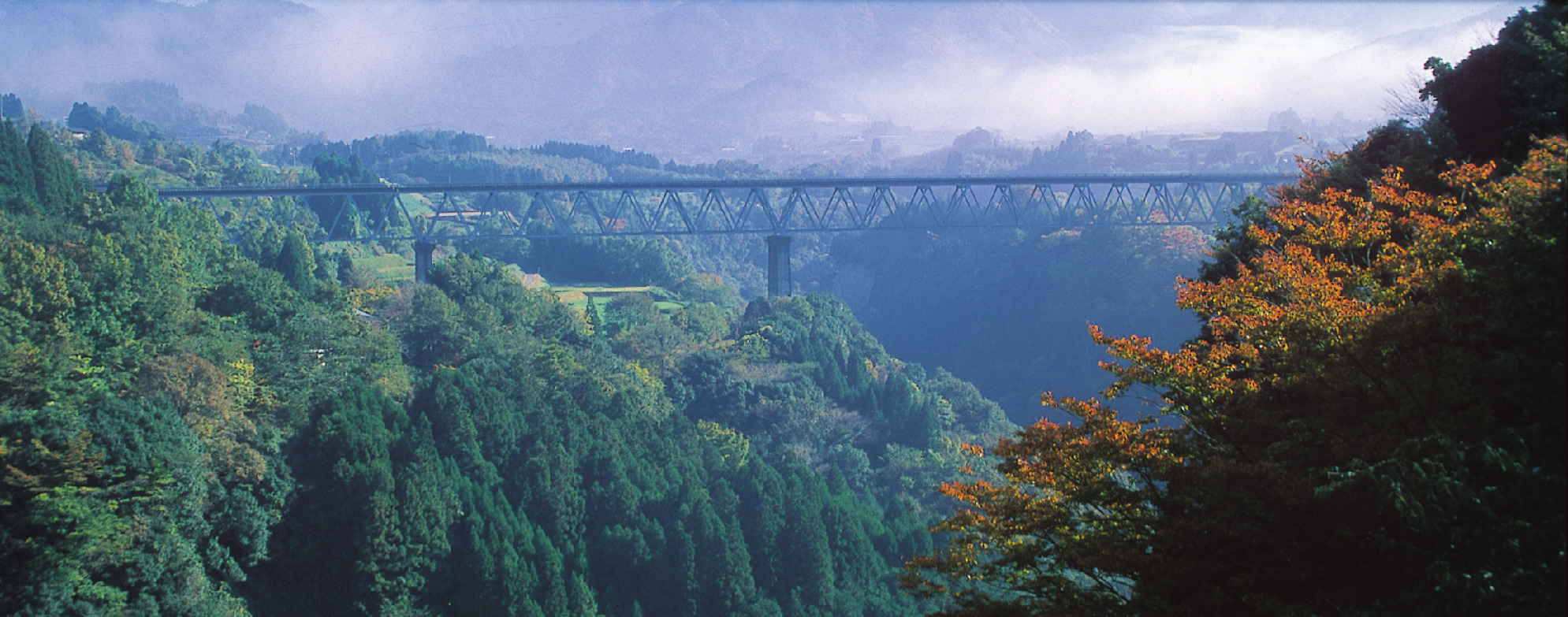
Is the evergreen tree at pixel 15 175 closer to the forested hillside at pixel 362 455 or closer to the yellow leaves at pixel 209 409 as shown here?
the forested hillside at pixel 362 455

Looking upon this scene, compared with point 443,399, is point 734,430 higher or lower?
lower

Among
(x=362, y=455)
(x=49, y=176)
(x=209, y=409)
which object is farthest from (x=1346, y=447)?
(x=49, y=176)

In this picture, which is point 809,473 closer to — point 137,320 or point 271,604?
point 271,604

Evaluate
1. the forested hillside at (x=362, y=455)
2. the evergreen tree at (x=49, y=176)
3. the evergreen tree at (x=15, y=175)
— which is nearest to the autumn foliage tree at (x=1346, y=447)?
the forested hillside at (x=362, y=455)

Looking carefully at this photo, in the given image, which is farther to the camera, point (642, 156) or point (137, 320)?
point (642, 156)

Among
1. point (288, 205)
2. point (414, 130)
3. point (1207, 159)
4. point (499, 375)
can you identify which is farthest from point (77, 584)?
point (414, 130)

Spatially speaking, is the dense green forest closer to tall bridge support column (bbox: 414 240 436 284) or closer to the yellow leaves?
the yellow leaves

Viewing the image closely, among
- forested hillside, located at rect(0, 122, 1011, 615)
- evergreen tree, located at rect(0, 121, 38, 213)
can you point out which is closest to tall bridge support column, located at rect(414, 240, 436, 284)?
forested hillside, located at rect(0, 122, 1011, 615)
